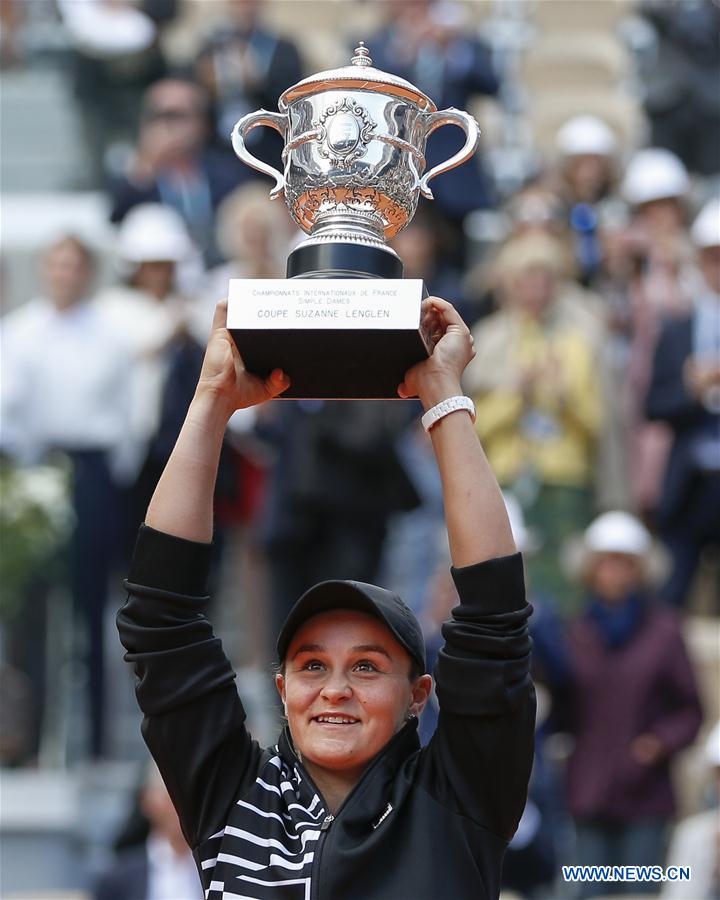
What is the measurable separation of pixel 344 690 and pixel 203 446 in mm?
478

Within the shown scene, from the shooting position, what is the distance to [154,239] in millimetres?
9188

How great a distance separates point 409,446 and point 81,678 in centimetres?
169

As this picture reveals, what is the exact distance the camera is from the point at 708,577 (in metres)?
9.14

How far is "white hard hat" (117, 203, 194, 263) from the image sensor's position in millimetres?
9164

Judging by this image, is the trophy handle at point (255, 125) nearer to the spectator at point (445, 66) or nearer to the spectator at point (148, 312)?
the spectator at point (148, 312)

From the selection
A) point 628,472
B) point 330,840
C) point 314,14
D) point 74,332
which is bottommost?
point 330,840

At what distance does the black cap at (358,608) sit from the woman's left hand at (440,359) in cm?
34

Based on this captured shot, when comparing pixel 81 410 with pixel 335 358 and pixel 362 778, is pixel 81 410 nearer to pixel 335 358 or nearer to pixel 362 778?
pixel 335 358

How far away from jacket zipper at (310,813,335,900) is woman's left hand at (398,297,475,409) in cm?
72

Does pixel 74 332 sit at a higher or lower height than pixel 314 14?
lower

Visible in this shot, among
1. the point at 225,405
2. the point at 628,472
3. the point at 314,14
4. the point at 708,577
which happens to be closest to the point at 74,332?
the point at 628,472

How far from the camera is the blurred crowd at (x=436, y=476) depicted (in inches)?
290

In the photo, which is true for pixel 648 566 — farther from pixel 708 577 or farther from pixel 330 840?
pixel 330 840

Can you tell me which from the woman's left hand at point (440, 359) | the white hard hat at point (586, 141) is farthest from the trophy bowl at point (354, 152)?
the white hard hat at point (586, 141)
